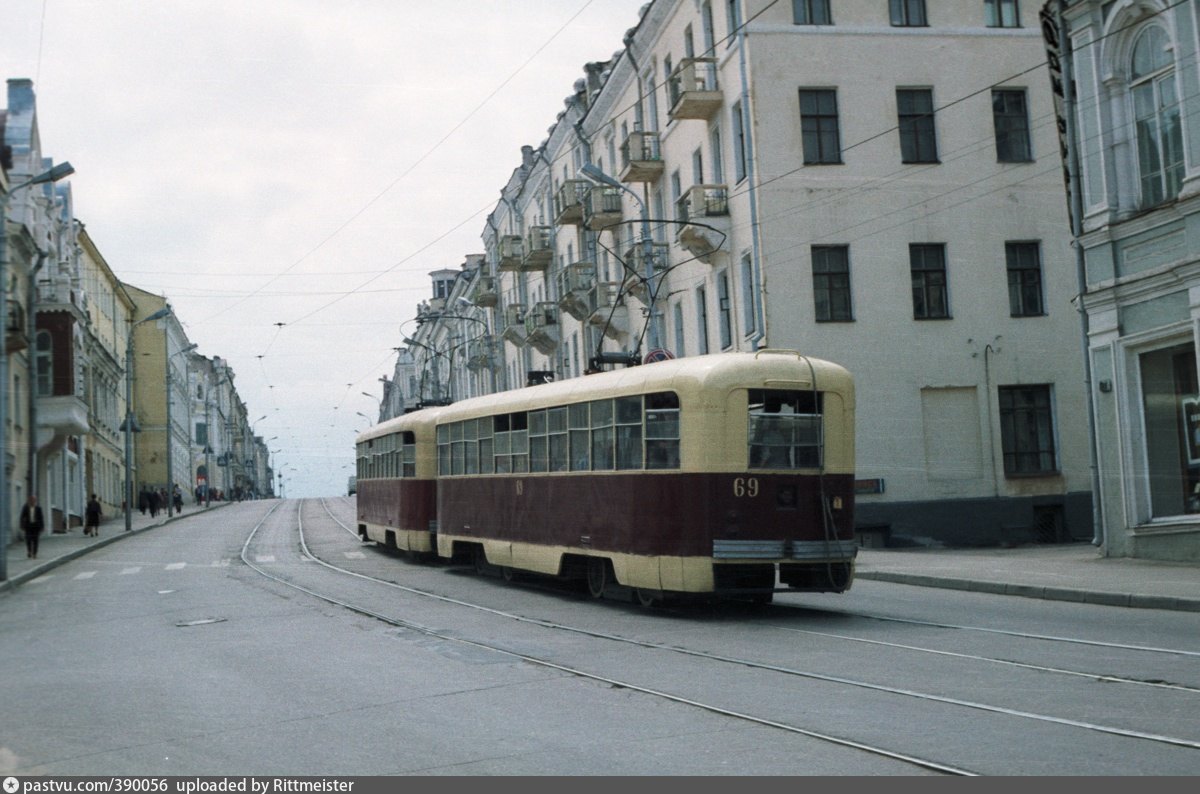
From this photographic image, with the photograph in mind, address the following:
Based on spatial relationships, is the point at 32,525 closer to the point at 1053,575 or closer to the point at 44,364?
the point at 44,364

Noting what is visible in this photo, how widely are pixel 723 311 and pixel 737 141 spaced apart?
4326 millimetres

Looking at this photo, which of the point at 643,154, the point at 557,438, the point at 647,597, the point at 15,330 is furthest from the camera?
the point at 15,330

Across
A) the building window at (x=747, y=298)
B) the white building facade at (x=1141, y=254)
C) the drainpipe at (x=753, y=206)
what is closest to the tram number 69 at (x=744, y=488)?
the white building facade at (x=1141, y=254)

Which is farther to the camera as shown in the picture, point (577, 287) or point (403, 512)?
point (577, 287)

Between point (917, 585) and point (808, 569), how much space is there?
5310mm

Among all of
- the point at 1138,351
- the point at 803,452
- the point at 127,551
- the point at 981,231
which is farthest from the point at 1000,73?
the point at 127,551

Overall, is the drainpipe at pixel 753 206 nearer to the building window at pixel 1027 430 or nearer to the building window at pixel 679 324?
the building window at pixel 1027 430

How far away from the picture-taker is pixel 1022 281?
32.9 m

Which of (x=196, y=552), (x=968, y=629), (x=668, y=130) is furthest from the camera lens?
(x=668, y=130)

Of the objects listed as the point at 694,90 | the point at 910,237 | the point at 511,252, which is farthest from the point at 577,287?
the point at 910,237

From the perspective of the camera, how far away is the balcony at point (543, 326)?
171 ft

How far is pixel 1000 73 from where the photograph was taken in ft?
109

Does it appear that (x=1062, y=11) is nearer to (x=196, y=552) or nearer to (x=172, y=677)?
(x=172, y=677)

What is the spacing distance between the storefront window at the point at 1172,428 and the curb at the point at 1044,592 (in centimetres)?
412
